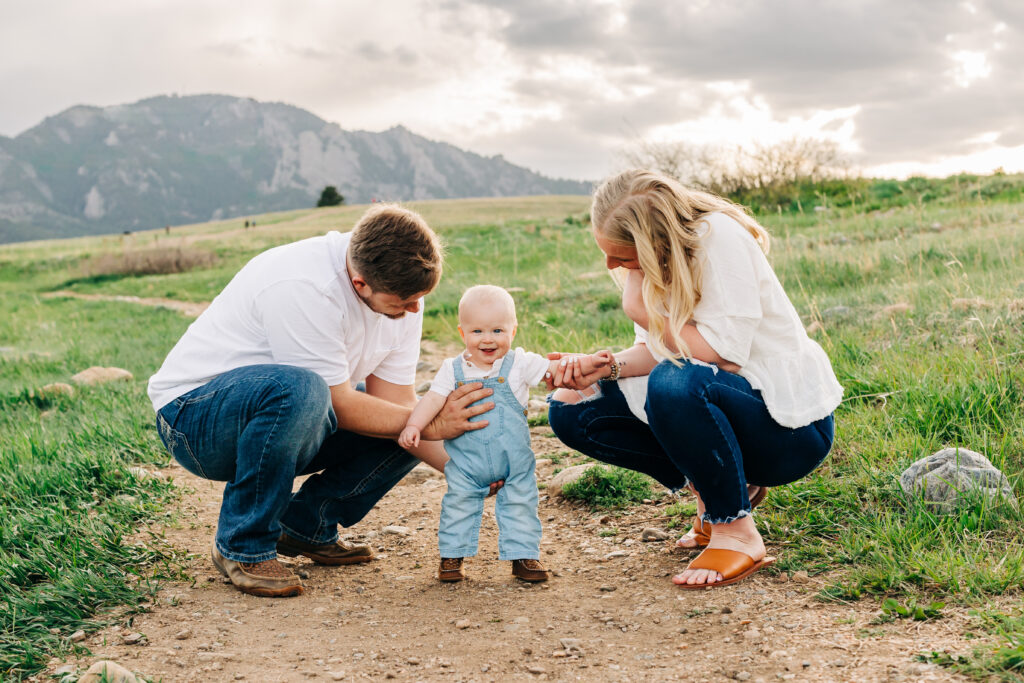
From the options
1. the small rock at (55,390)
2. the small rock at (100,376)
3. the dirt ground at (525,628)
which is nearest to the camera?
the dirt ground at (525,628)

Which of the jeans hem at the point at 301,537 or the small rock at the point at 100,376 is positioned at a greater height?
the small rock at the point at 100,376

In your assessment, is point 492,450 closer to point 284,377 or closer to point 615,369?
point 615,369

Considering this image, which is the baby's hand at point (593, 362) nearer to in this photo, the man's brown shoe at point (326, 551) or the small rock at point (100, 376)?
the man's brown shoe at point (326, 551)

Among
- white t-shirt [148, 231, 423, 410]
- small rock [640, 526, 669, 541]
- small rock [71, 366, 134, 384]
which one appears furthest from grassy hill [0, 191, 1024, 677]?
white t-shirt [148, 231, 423, 410]

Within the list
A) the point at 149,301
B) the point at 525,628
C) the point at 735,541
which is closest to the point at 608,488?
the point at 735,541

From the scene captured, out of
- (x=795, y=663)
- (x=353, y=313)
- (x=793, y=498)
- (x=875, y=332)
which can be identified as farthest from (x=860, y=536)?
(x=875, y=332)

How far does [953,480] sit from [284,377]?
101 inches

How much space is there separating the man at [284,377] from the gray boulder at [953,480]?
1.71 m

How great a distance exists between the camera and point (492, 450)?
311cm

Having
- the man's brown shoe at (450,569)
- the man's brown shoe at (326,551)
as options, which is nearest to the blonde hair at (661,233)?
the man's brown shoe at (450,569)

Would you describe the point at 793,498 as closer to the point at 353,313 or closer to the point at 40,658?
the point at 353,313

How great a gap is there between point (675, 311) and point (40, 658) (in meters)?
2.41

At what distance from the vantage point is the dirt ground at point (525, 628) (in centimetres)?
239

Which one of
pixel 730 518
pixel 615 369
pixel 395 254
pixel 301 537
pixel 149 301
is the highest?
pixel 395 254
